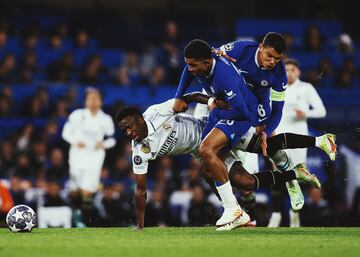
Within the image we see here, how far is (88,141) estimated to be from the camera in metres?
16.1

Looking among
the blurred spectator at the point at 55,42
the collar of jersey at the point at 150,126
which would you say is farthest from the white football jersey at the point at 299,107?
the blurred spectator at the point at 55,42

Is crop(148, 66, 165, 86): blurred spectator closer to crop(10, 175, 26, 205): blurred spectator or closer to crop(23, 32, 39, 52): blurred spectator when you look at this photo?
crop(23, 32, 39, 52): blurred spectator

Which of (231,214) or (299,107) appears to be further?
(299,107)

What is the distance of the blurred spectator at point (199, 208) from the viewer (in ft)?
→ 51.4

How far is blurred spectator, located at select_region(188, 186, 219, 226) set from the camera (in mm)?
15675

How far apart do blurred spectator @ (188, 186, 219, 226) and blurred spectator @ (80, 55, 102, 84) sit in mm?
3633

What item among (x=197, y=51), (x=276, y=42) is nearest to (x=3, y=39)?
(x=276, y=42)

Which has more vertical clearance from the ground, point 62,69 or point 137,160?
point 62,69

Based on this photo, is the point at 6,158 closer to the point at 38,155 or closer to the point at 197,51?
the point at 38,155

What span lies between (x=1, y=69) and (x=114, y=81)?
95.2 inches

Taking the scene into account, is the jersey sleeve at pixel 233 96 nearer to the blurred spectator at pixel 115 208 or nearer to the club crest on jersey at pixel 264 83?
the club crest on jersey at pixel 264 83

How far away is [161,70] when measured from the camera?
1928 centimetres

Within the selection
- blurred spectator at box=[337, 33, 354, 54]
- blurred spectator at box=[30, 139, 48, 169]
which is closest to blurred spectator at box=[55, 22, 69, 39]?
blurred spectator at box=[30, 139, 48, 169]

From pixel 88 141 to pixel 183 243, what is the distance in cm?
731
